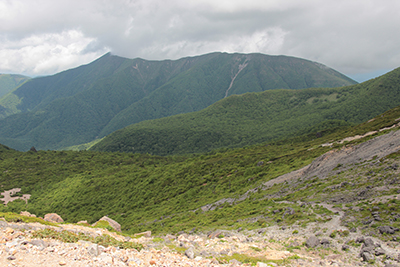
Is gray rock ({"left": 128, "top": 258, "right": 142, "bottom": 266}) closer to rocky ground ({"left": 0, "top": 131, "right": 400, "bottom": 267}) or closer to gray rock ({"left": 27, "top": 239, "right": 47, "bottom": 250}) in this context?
rocky ground ({"left": 0, "top": 131, "right": 400, "bottom": 267})

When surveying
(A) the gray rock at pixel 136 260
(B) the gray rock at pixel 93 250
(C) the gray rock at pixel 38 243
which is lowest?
(A) the gray rock at pixel 136 260

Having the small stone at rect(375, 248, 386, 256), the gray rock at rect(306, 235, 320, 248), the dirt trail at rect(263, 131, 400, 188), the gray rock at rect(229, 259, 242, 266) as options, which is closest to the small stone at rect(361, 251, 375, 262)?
the small stone at rect(375, 248, 386, 256)

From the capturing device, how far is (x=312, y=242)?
55.9 ft

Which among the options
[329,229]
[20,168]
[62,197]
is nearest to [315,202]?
[329,229]

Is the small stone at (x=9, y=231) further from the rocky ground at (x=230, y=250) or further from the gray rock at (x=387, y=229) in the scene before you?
the gray rock at (x=387, y=229)

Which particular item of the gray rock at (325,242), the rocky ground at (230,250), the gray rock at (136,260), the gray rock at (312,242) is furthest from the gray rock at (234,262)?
the gray rock at (325,242)

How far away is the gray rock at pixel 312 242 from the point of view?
1691cm

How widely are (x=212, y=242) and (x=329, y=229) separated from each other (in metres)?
8.93

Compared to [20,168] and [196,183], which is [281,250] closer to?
[196,183]

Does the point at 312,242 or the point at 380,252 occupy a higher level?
the point at 380,252

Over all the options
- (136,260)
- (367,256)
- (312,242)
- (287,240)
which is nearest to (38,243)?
(136,260)

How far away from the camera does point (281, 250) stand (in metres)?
17.1

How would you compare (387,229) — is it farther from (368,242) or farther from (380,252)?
(380,252)

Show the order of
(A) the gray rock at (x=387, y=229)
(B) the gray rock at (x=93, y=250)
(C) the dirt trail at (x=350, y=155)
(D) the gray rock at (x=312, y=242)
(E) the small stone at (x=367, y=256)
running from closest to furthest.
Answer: (B) the gray rock at (x=93, y=250) < (E) the small stone at (x=367, y=256) < (A) the gray rock at (x=387, y=229) < (D) the gray rock at (x=312, y=242) < (C) the dirt trail at (x=350, y=155)
